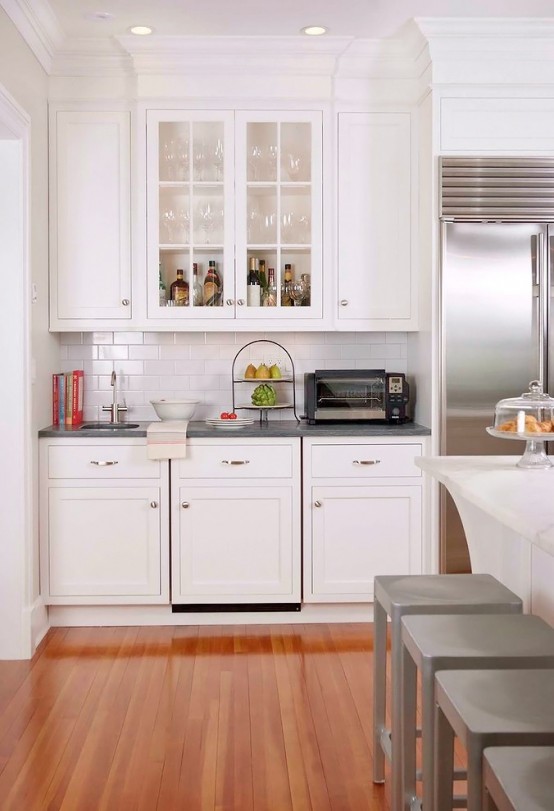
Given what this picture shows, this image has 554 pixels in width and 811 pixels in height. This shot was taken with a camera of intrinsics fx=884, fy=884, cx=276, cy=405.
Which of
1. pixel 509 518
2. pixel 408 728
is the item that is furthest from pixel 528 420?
pixel 408 728

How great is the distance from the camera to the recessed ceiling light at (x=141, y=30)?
390 cm

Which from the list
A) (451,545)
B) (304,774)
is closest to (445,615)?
(304,774)

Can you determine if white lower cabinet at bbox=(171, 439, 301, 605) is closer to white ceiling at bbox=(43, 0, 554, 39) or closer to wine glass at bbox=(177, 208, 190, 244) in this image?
wine glass at bbox=(177, 208, 190, 244)

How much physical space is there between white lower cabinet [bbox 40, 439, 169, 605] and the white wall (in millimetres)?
96

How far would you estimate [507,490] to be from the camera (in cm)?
215

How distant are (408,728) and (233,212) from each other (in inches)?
109

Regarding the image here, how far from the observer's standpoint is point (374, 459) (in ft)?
13.5

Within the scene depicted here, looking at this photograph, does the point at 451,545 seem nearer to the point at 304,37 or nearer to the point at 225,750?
the point at 225,750

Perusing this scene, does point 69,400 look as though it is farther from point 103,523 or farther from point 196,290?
point 196,290

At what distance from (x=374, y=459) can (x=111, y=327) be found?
142cm

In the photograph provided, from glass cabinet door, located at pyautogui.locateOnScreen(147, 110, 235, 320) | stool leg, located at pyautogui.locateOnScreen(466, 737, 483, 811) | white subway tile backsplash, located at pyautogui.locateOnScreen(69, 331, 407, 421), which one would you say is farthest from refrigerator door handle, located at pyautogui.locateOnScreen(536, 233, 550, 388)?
stool leg, located at pyautogui.locateOnScreen(466, 737, 483, 811)

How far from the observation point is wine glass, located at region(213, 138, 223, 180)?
4.28m

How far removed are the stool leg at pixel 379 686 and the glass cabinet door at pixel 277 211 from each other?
2047 mm

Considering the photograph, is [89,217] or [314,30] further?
[89,217]
